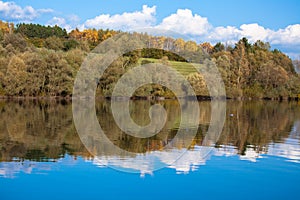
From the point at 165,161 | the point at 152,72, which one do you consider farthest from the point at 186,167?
the point at 152,72

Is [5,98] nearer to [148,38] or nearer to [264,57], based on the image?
[148,38]

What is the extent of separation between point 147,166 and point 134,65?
55.8 metres

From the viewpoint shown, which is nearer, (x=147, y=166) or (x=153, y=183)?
(x=153, y=183)

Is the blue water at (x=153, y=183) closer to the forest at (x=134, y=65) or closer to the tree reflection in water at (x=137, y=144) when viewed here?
the tree reflection in water at (x=137, y=144)

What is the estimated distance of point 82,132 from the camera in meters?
22.2

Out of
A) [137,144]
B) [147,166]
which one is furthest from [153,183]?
[137,144]

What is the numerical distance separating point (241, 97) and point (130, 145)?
68001 millimetres

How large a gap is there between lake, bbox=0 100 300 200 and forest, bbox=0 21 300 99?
38.2m

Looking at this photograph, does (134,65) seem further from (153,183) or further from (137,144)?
(153,183)

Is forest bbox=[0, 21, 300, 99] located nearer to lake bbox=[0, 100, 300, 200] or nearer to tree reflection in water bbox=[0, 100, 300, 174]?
tree reflection in water bbox=[0, 100, 300, 174]

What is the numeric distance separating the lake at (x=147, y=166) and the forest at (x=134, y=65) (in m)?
38.2

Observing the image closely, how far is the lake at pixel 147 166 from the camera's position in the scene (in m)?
10.8

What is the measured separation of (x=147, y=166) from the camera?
13.7 m

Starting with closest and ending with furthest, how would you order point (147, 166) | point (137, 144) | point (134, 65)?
point (147, 166), point (137, 144), point (134, 65)
